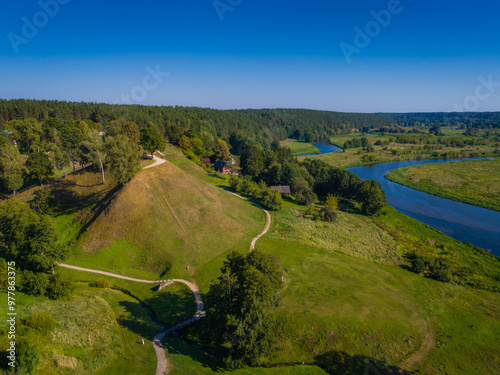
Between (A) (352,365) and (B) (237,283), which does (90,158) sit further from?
(A) (352,365)

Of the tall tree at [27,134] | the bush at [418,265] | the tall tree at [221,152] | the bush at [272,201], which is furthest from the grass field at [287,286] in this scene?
the tall tree at [221,152]

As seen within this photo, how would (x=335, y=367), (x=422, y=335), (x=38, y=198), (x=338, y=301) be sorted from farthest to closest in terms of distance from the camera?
(x=38, y=198) → (x=338, y=301) → (x=422, y=335) → (x=335, y=367)

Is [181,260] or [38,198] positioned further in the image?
[38,198]

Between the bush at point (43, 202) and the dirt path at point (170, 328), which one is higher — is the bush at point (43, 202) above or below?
above

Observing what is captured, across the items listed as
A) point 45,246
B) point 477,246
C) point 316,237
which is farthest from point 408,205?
point 45,246

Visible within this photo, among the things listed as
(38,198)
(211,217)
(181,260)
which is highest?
(38,198)

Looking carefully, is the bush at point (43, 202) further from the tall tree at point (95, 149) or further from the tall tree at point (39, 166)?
the tall tree at point (95, 149)

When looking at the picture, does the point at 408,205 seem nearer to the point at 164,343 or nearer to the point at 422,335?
the point at 422,335

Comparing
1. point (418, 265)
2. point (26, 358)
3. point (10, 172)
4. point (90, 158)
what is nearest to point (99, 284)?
point (26, 358)
